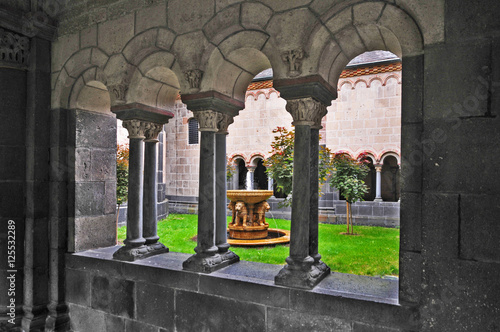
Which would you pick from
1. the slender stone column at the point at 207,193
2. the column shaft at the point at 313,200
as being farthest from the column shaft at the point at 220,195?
the column shaft at the point at 313,200

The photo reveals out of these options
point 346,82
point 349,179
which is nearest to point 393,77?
point 346,82

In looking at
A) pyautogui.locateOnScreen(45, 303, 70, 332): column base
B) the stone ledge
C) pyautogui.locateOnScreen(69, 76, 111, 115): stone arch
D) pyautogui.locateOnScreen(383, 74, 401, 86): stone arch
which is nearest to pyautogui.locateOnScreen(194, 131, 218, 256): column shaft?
the stone ledge

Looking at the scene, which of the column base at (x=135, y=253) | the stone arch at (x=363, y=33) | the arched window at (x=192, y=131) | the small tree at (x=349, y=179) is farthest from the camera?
the arched window at (x=192, y=131)

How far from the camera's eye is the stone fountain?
603 cm

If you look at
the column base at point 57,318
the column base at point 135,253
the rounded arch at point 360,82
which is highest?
the rounded arch at point 360,82

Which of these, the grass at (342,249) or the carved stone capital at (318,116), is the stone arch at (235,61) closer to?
the carved stone capital at (318,116)

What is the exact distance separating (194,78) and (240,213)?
401cm

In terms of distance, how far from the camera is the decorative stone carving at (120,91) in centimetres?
286

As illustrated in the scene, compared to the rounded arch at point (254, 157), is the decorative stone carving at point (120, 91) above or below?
above

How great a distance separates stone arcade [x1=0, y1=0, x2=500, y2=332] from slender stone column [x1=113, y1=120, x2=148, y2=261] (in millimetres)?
35

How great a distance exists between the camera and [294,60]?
2.18m

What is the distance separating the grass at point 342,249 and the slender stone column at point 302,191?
7.43 ft

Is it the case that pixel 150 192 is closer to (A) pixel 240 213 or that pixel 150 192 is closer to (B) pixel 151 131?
(B) pixel 151 131

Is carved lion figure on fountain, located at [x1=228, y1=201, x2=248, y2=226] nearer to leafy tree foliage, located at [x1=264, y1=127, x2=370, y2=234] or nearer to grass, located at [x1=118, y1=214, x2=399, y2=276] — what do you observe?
grass, located at [x1=118, y1=214, x2=399, y2=276]
